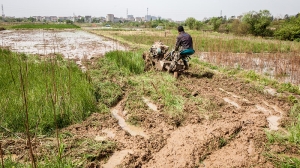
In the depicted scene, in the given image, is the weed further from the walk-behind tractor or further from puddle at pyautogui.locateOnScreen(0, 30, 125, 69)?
puddle at pyautogui.locateOnScreen(0, 30, 125, 69)

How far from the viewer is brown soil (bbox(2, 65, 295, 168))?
278 cm

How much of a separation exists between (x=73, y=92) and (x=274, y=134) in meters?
3.72

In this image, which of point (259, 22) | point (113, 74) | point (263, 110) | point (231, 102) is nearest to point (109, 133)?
point (231, 102)

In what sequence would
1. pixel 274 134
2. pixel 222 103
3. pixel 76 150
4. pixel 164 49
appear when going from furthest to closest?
pixel 164 49 → pixel 222 103 → pixel 274 134 → pixel 76 150

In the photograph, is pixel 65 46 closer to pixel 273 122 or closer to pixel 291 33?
pixel 273 122

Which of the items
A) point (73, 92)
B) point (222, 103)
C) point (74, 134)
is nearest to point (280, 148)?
point (222, 103)

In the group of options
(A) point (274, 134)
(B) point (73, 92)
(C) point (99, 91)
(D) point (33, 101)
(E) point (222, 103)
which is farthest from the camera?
(C) point (99, 91)

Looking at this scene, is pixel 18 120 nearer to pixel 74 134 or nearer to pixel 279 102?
pixel 74 134

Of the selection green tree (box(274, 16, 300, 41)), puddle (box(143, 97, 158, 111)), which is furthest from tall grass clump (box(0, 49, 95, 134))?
green tree (box(274, 16, 300, 41))

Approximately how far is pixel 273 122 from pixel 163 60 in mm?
3844

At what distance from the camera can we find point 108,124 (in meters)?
3.82

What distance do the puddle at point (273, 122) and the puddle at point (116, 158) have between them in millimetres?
2560

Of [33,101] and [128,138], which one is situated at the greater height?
[33,101]

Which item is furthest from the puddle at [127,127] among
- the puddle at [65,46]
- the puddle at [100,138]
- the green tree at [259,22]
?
the green tree at [259,22]
